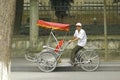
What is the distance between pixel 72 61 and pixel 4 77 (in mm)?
8844

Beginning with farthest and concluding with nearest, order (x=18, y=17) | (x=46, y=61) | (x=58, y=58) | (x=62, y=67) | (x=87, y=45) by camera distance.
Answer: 1. (x=18, y=17)
2. (x=87, y=45)
3. (x=62, y=67)
4. (x=46, y=61)
5. (x=58, y=58)

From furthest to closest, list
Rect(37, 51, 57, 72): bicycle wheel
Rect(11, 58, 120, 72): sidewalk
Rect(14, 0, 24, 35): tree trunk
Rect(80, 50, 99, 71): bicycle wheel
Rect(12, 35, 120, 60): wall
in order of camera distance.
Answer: Rect(14, 0, 24, 35): tree trunk, Rect(12, 35, 120, 60): wall, Rect(11, 58, 120, 72): sidewalk, Rect(80, 50, 99, 71): bicycle wheel, Rect(37, 51, 57, 72): bicycle wheel

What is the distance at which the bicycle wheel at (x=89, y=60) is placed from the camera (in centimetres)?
1642

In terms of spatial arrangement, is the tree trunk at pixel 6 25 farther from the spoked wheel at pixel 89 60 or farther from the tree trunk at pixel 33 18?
→ the tree trunk at pixel 33 18

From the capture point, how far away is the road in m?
14.5

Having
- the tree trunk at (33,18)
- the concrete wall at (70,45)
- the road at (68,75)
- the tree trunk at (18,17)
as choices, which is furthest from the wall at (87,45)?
the road at (68,75)

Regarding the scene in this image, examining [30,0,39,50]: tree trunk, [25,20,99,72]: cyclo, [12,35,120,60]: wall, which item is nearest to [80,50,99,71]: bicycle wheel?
[25,20,99,72]: cyclo

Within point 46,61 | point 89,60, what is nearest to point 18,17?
point 46,61

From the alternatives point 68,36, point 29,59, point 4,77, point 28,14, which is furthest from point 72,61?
point 4,77

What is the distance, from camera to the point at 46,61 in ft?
53.8

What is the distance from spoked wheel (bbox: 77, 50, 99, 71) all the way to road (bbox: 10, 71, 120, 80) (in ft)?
1.10

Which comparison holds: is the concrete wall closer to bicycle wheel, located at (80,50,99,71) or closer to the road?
bicycle wheel, located at (80,50,99,71)

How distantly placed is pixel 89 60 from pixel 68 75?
1411 mm

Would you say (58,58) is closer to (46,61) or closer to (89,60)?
(46,61)
